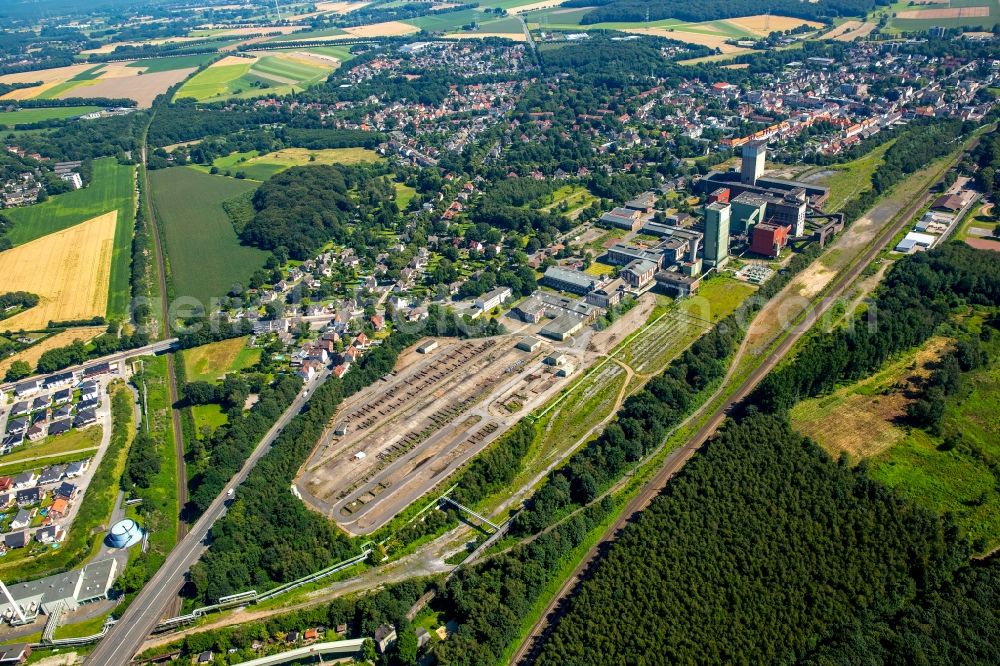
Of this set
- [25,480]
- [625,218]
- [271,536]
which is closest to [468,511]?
[271,536]

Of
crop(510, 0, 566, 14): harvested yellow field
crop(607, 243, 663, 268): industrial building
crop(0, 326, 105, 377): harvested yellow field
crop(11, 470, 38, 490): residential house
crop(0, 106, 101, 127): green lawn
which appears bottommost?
crop(11, 470, 38, 490): residential house

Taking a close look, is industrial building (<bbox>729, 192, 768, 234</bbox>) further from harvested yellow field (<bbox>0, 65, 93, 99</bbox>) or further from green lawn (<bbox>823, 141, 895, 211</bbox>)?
harvested yellow field (<bbox>0, 65, 93, 99</bbox>)

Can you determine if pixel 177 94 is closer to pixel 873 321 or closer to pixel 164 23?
pixel 164 23

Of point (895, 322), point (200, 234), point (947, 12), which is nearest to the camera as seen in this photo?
point (895, 322)

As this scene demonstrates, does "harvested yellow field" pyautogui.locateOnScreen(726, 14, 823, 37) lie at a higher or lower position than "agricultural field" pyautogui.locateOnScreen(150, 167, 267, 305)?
higher

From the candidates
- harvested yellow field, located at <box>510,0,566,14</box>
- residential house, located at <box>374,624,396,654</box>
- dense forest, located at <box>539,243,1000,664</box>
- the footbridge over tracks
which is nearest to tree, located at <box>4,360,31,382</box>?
the footbridge over tracks

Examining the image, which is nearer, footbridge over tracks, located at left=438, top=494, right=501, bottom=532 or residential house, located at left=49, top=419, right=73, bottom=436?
footbridge over tracks, located at left=438, top=494, right=501, bottom=532

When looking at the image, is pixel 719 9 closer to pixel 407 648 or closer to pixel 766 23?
pixel 766 23
